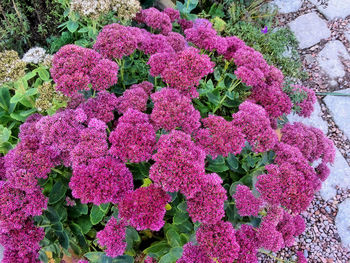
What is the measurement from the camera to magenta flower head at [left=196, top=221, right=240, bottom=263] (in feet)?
4.92

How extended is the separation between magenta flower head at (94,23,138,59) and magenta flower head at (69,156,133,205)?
0.73m

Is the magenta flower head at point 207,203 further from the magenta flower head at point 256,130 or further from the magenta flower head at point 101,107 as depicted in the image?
the magenta flower head at point 101,107

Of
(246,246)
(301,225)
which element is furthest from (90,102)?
(301,225)

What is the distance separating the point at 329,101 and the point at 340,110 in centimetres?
14

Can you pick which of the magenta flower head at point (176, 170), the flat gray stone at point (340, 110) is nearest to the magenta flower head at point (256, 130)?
the magenta flower head at point (176, 170)

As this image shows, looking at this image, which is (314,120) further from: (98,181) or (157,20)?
(98,181)

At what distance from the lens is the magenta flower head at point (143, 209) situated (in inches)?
58.4

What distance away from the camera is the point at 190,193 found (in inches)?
58.7

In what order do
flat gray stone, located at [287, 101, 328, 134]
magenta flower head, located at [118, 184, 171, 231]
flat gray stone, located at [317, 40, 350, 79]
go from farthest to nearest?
flat gray stone, located at [317, 40, 350, 79], flat gray stone, located at [287, 101, 328, 134], magenta flower head, located at [118, 184, 171, 231]

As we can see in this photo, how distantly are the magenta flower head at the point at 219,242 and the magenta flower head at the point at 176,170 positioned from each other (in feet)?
0.74

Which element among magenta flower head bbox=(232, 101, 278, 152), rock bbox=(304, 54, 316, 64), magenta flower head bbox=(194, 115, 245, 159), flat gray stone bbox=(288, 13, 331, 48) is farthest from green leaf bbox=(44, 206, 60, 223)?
flat gray stone bbox=(288, 13, 331, 48)

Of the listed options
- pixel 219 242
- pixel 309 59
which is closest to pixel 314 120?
pixel 309 59

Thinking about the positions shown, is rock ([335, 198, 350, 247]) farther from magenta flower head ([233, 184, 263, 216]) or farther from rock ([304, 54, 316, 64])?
rock ([304, 54, 316, 64])

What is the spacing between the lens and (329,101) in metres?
3.28
